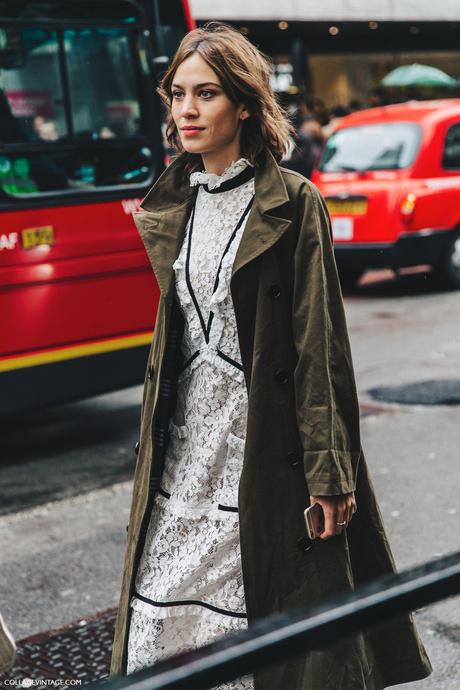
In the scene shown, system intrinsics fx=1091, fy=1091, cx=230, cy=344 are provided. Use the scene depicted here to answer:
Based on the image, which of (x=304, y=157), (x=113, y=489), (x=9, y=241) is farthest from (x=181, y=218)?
(x=304, y=157)

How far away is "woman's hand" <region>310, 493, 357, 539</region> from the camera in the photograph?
94.7 inches

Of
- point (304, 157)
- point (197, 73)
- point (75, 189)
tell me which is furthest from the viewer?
point (304, 157)

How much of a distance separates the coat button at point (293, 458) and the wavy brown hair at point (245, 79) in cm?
70

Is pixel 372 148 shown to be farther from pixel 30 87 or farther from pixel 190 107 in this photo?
pixel 190 107

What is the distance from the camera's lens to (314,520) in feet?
7.94

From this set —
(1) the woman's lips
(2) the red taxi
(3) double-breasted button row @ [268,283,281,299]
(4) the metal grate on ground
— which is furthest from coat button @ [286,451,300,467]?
(2) the red taxi

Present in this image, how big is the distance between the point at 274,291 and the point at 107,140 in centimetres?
431

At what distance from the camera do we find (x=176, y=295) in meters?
2.61

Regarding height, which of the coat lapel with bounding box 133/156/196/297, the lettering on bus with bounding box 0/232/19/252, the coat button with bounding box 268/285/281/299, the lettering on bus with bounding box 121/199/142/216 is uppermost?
the coat lapel with bounding box 133/156/196/297

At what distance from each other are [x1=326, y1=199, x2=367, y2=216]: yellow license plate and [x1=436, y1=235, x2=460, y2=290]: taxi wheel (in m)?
1.04

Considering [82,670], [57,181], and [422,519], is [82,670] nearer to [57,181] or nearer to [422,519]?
[422,519]

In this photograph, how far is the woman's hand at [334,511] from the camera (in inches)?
94.7

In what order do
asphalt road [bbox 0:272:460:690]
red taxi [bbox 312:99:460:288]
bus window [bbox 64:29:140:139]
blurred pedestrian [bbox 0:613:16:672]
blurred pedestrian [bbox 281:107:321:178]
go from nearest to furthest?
blurred pedestrian [bbox 0:613:16:672], asphalt road [bbox 0:272:460:690], bus window [bbox 64:29:140:139], red taxi [bbox 312:99:460:288], blurred pedestrian [bbox 281:107:321:178]

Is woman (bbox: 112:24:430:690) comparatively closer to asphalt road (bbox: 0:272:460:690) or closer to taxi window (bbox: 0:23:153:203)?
asphalt road (bbox: 0:272:460:690)
